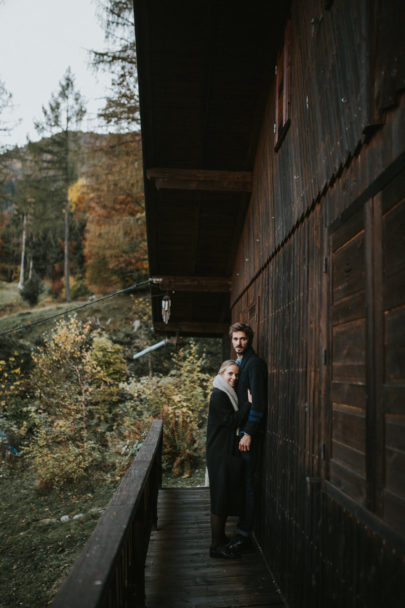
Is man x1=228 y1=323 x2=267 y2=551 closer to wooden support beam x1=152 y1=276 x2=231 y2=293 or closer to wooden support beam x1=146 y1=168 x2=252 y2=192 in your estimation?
wooden support beam x1=146 y1=168 x2=252 y2=192

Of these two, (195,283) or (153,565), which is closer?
(153,565)

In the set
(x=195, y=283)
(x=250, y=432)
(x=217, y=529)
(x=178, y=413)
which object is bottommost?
(x=217, y=529)

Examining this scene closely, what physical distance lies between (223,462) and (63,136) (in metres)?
27.4

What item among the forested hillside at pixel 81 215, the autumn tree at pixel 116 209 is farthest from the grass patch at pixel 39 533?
the forested hillside at pixel 81 215

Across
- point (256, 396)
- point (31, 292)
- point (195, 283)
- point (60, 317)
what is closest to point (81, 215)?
point (31, 292)

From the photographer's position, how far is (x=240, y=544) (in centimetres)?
439

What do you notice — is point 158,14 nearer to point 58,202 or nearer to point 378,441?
point 378,441

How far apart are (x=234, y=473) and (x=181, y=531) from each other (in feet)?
4.03

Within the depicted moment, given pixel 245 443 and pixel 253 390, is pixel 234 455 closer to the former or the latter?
pixel 245 443

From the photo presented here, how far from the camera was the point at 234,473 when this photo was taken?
4.43 meters

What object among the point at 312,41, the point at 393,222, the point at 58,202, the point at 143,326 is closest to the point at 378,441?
the point at 393,222

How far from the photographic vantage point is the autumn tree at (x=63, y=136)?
87.7ft

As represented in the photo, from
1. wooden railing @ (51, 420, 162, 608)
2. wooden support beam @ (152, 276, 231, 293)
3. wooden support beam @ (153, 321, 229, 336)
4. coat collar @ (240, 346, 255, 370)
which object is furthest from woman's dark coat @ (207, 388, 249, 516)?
wooden support beam @ (153, 321, 229, 336)

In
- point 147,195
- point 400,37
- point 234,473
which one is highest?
point 147,195
